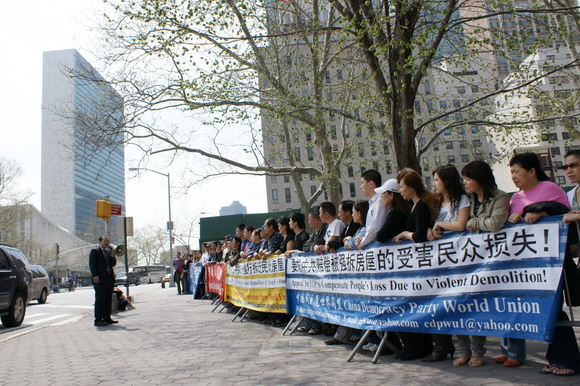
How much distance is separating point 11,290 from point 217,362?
8649 mm

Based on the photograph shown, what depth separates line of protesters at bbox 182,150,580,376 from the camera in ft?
14.8

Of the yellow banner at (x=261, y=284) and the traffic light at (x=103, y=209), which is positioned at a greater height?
the traffic light at (x=103, y=209)

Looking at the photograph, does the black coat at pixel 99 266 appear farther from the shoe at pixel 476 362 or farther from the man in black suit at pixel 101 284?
the shoe at pixel 476 362

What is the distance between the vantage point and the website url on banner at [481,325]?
4355 mm

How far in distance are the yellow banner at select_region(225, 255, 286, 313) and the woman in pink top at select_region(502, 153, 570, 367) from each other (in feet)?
13.8

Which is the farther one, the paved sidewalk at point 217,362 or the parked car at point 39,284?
the parked car at point 39,284

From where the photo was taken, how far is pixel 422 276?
5.32 metres

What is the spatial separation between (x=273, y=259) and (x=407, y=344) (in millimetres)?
3697

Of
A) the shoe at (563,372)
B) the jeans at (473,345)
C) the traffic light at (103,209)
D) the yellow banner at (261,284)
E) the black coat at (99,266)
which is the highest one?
the traffic light at (103,209)

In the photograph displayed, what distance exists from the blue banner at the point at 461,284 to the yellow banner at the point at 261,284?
2.04 metres

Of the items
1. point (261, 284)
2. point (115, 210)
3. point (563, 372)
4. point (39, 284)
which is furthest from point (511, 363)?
point (39, 284)

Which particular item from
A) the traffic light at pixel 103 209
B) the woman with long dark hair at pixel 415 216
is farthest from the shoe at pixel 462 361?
the traffic light at pixel 103 209

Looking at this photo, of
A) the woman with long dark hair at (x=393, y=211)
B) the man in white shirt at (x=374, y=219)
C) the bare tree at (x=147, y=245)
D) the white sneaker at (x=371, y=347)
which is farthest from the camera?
the bare tree at (x=147, y=245)

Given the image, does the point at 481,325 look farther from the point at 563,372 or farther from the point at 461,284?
the point at 563,372
